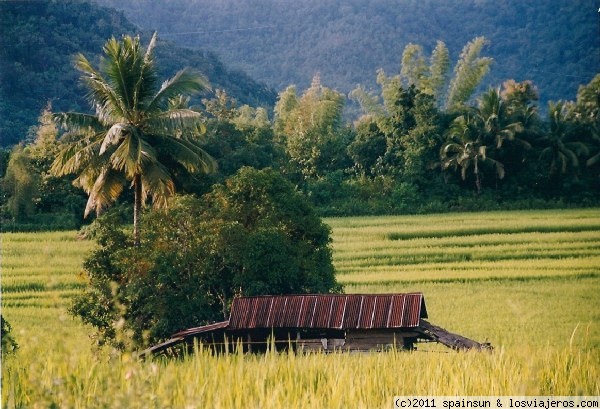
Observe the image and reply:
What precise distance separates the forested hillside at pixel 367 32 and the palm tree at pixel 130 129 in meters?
1.12

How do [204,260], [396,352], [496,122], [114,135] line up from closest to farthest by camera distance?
[396,352] < [204,260] < [114,135] < [496,122]

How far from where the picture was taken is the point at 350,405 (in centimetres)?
391

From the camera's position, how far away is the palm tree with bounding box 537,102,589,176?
336 inches

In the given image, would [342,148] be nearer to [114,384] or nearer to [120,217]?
[120,217]

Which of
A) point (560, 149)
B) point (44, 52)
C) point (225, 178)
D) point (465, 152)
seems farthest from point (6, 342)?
point (560, 149)

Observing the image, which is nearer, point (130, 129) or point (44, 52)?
point (130, 129)

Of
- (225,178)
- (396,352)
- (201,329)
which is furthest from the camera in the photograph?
(225,178)

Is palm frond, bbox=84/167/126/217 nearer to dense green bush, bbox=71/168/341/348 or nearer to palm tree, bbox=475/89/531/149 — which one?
dense green bush, bbox=71/168/341/348

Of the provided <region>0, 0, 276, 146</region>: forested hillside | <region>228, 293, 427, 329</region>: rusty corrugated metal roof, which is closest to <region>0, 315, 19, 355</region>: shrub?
<region>228, 293, 427, 329</region>: rusty corrugated metal roof

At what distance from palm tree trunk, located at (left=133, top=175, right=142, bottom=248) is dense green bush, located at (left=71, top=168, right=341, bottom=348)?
3.1 inches

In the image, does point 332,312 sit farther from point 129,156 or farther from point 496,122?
point 496,122

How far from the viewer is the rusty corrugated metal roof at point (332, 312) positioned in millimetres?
6188

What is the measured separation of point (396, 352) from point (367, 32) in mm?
4809

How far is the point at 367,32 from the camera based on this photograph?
9328 mm
